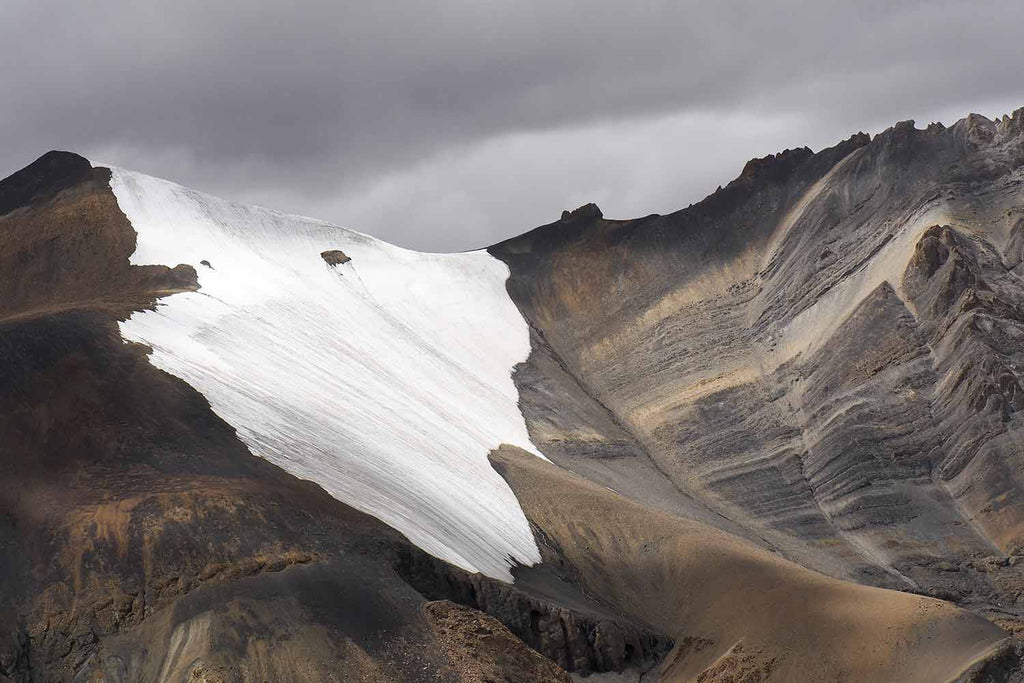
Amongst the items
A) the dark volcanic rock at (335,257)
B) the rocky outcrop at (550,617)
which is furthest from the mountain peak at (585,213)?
the rocky outcrop at (550,617)

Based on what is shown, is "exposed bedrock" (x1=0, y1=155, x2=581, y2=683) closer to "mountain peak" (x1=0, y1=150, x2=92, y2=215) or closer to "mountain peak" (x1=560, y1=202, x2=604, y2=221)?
"mountain peak" (x1=0, y1=150, x2=92, y2=215)

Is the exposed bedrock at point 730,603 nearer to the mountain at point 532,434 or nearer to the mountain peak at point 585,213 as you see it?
the mountain at point 532,434

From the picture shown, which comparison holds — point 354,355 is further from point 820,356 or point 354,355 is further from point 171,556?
point 171,556

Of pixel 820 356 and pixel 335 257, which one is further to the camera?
pixel 335 257

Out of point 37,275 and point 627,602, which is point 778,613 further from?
point 37,275

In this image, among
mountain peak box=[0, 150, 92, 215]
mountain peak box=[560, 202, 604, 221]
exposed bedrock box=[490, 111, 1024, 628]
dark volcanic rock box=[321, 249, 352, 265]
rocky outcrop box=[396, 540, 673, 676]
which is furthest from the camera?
mountain peak box=[560, 202, 604, 221]

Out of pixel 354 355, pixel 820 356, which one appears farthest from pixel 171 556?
pixel 820 356

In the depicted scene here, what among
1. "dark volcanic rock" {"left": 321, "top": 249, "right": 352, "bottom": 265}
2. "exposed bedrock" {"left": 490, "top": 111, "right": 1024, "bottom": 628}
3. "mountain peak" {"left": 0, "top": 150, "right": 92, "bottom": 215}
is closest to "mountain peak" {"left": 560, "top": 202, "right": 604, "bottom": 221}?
"exposed bedrock" {"left": 490, "top": 111, "right": 1024, "bottom": 628}
